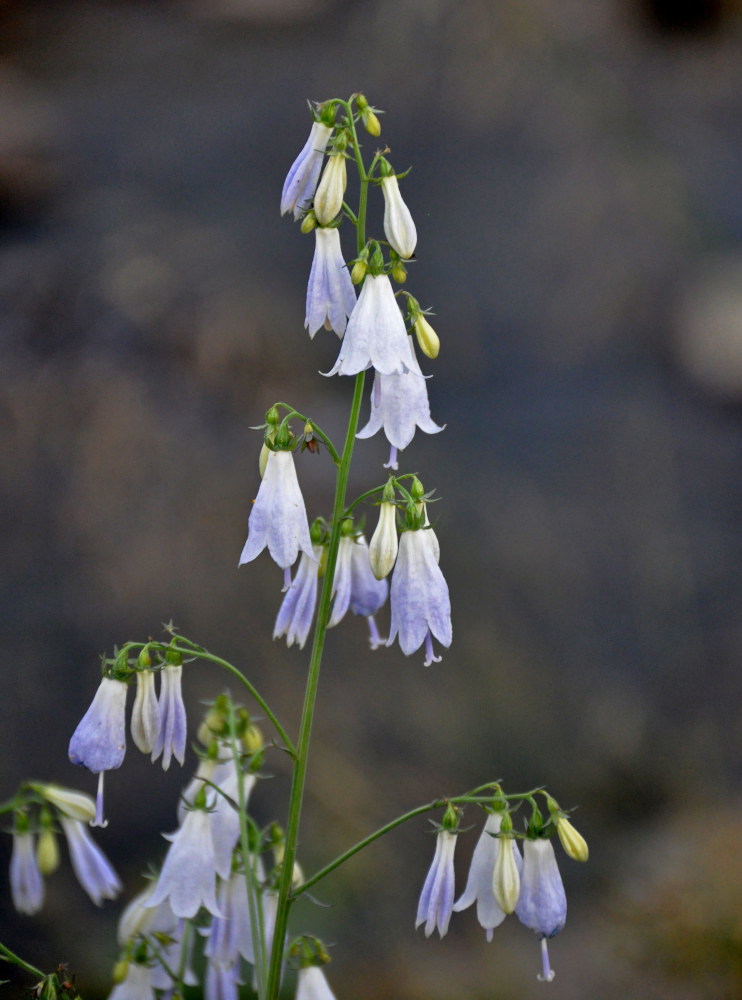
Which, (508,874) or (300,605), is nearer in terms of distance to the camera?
(508,874)

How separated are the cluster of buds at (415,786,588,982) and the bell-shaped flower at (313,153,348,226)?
0.78 metres

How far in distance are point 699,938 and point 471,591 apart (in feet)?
3.43

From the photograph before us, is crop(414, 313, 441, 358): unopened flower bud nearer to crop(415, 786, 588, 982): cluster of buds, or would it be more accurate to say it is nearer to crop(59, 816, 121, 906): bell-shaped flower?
crop(415, 786, 588, 982): cluster of buds

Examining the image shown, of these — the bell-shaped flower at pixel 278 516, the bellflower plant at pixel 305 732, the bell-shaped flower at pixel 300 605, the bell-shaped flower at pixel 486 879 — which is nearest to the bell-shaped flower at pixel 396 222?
the bellflower plant at pixel 305 732

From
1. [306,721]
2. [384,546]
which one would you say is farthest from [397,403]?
[306,721]

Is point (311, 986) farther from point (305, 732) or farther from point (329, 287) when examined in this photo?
point (329, 287)

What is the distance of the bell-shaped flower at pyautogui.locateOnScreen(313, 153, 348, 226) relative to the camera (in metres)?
1.21

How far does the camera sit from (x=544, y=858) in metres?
1.27

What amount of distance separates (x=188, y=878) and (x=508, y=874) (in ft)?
1.36

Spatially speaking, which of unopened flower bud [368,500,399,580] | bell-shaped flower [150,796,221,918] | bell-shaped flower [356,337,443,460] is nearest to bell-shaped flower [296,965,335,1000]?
bell-shaped flower [150,796,221,918]

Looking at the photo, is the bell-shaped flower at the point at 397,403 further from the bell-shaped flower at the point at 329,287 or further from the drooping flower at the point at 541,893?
the drooping flower at the point at 541,893

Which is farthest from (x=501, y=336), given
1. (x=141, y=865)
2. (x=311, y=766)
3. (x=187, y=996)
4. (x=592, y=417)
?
(x=187, y=996)

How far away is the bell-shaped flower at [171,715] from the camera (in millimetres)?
1288

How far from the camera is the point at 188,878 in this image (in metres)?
1.25
